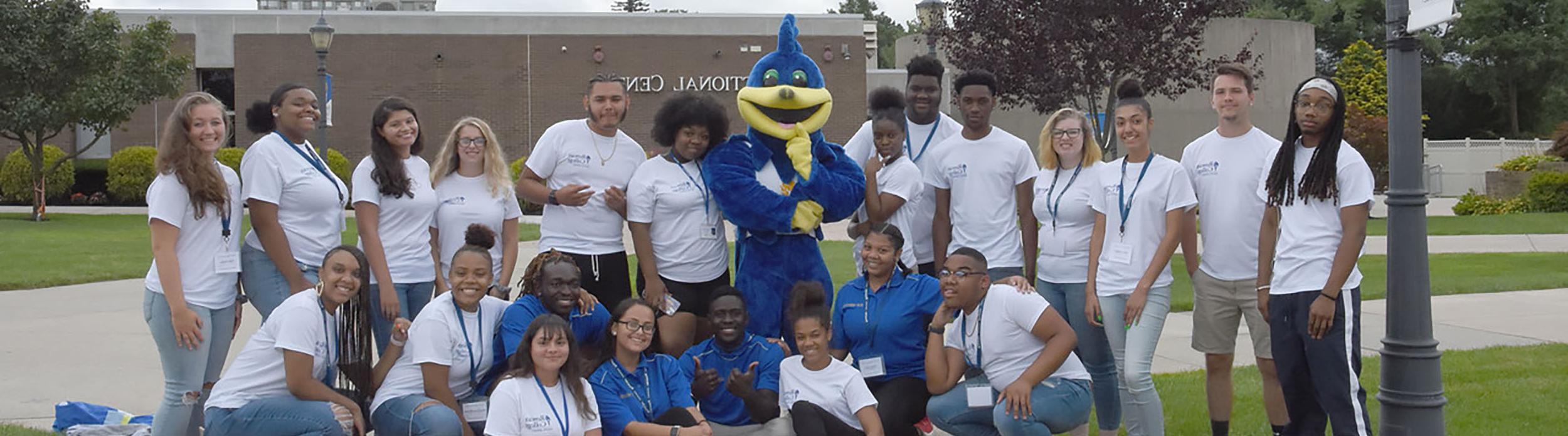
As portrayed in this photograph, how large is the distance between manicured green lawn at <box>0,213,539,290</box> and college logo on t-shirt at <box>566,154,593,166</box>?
400 centimetres

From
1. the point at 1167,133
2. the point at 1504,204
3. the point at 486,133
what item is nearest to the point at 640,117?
the point at 1167,133

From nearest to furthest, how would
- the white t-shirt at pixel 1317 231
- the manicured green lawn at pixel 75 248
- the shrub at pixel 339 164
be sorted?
the white t-shirt at pixel 1317 231, the manicured green lawn at pixel 75 248, the shrub at pixel 339 164

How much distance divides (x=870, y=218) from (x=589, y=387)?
5.25 feet

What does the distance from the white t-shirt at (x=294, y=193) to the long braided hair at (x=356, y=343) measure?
0.83 feet

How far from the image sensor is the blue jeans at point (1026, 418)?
17.5 ft

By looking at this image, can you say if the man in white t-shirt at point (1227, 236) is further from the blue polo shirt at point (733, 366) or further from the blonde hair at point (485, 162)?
the blonde hair at point (485, 162)

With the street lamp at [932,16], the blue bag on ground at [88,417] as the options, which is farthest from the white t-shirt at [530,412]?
the street lamp at [932,16]

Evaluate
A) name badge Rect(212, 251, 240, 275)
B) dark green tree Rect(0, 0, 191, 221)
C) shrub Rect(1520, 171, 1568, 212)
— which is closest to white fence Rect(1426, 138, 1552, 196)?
shrub Rect(1520, 171, 1568, 212)

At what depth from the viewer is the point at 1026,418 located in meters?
5.33

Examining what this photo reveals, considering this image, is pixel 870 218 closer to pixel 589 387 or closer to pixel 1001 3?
pixel 589 387

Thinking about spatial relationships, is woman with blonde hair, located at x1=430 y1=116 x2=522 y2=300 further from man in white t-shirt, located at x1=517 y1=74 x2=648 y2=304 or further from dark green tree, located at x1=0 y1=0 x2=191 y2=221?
dark green tree, located at x1=0 y1=0 x2=191 y2=221

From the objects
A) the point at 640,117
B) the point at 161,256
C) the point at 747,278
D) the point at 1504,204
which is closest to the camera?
the point at 161,256

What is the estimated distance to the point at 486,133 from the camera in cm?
615

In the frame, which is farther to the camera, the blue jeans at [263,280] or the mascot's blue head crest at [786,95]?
the mascot's blue head crest at [786,95]
